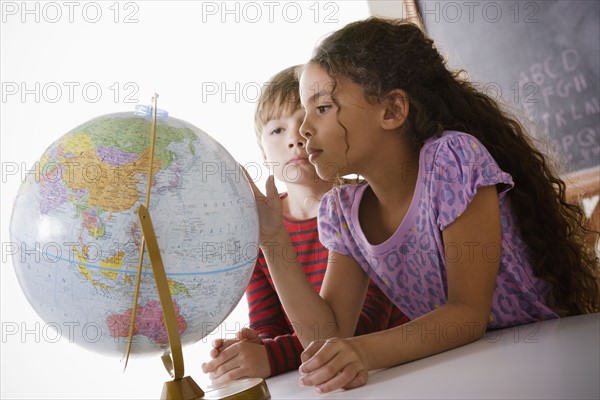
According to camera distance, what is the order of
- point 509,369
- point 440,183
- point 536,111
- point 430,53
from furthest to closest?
point 536,111
point 430,53
point 440,183
point 509,369

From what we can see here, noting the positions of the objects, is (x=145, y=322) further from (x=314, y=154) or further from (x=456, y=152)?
(x=456, y=152)

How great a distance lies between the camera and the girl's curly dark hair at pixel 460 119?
5.65ft

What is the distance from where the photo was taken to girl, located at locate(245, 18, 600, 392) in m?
1.61

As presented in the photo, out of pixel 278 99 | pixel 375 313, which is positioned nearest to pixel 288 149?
pixel 278 99

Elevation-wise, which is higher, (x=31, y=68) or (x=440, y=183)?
(x=31, y=68)

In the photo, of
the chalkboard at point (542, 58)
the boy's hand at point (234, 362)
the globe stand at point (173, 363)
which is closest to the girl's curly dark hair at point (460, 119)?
the boy's hand at point (234, 362)

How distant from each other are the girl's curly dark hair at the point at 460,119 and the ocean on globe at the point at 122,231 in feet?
2.09

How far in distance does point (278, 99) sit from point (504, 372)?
135cm

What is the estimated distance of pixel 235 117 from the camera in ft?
11.6

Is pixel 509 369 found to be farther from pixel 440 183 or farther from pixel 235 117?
pixel 235 117

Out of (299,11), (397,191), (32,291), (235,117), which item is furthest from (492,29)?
(32,291)

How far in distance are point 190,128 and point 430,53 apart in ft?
2.63

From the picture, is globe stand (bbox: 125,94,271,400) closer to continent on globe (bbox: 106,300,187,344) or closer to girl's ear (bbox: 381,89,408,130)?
continent on globe (bbox: 106,300,187,344)

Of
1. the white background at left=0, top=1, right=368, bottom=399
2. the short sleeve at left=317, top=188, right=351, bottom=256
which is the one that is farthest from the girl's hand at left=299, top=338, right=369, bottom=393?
the white background at left=0, top=1, right=368, bottom=399
